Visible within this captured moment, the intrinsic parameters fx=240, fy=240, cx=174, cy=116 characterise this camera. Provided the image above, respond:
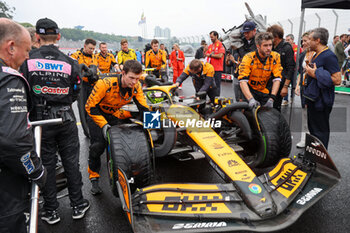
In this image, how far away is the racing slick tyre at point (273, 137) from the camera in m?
2.82

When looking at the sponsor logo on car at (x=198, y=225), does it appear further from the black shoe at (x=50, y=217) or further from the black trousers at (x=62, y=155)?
the black shoe at (x=50, y=217)

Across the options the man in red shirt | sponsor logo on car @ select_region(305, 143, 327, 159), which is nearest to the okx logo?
sponsor logo on car @ select_region(305, 143, 327, 159)

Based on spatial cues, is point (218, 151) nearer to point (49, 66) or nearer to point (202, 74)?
point (49, 66)

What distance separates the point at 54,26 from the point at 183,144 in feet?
6.39

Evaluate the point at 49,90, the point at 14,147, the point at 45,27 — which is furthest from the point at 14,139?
the point at 45,27

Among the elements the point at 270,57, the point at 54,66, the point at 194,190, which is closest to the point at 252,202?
the point at 194,190

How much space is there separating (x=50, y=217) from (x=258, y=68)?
3321 millimetres

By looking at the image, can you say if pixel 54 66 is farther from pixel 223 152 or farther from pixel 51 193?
pixel 223 152

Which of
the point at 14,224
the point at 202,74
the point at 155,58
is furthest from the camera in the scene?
the point at 155,58

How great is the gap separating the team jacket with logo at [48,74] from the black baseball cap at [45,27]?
150 millimetres

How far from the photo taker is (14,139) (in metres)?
1.27

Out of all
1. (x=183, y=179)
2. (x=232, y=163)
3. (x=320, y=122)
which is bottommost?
(x=183, y=179)

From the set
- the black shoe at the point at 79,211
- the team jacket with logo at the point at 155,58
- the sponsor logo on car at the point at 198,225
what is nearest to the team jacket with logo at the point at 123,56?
the team jacket with logo at the point at 155,58

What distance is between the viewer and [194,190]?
2.11m
